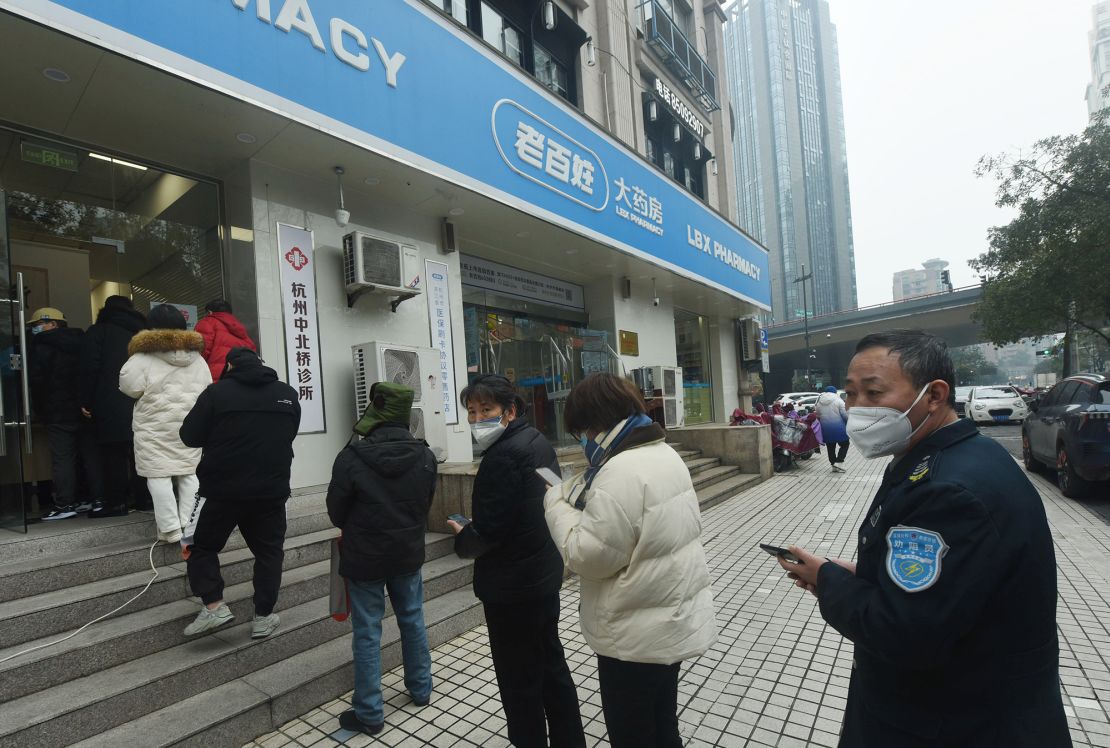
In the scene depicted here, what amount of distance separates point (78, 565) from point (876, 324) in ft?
120

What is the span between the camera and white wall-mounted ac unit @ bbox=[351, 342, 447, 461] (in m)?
5.98

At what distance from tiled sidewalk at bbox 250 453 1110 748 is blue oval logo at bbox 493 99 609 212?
506cm

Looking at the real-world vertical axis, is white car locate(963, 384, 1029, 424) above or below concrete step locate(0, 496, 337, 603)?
below

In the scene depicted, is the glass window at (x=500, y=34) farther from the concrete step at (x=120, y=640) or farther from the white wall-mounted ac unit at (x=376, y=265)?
the concrete step at (x=120, y=640)

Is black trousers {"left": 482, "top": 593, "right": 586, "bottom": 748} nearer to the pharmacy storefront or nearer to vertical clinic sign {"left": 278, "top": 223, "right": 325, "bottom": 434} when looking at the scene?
the pharmacy storefront

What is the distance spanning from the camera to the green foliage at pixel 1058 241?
14.8 m

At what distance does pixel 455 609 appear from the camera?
402cm

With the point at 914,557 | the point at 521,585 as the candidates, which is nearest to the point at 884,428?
the point at 914,557

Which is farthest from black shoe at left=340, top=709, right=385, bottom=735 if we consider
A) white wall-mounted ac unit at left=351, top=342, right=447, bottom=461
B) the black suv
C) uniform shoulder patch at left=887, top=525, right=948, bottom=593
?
the black suv

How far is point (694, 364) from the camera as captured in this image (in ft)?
49.8

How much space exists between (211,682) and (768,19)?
74663 millimetres

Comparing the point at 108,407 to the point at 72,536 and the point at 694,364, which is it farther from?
the point at 694,364

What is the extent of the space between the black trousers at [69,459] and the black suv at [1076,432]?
10077mm

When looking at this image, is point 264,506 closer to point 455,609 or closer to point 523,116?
point 455,609
